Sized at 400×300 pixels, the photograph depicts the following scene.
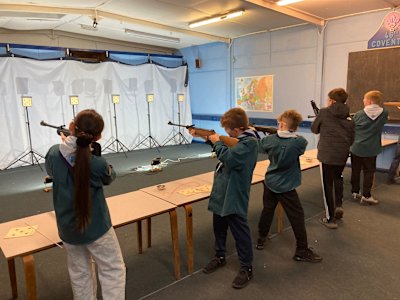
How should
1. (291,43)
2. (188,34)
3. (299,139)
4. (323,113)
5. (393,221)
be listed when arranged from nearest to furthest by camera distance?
(299,139) < (323,113) < (393,221) < (291,43) < (188,34)

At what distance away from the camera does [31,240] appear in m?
1.70

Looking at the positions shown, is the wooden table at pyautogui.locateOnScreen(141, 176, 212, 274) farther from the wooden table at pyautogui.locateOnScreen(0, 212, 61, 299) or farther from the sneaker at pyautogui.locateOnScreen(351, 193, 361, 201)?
the sneaker at pyautogui.locateOnScreen(351, 193, 361, 201)

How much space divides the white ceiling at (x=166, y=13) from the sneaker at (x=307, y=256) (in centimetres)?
362

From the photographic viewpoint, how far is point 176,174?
5293 millimetres

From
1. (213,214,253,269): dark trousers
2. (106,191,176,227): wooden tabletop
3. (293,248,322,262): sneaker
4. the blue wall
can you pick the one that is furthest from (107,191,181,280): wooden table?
the blue wall

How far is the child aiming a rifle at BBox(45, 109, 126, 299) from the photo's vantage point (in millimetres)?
1470

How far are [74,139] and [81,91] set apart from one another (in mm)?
5783

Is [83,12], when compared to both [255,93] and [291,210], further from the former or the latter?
[291,210]

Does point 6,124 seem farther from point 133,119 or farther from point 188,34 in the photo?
point 188,34

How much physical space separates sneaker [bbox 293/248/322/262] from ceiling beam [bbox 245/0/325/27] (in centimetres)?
357

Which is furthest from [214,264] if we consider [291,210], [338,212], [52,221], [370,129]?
[370,129]

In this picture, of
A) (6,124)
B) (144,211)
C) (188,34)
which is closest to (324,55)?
(188,34)

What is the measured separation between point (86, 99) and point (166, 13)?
9.34ft

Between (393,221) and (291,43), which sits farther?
(291,43)
